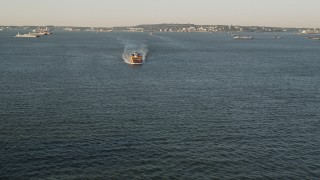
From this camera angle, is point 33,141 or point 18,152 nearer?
point 18,152

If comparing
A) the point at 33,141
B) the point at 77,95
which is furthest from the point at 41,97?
the point at 33,141

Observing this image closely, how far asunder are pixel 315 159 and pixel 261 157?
822 cm

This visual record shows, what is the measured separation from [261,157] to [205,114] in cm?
2532

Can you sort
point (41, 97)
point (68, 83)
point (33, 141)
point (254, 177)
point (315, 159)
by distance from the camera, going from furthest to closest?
point (68, 83), point (41, 97), point (33, 141), point (315, 159), point (254, 177)

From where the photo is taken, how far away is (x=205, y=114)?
88188 mm

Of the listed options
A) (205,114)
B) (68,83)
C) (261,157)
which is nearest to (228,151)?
(261,157)

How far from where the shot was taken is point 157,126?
7881 cm

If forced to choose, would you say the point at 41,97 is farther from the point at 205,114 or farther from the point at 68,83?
the point at 205,114

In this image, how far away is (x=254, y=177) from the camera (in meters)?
56.8

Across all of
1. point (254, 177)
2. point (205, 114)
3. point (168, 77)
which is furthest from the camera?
point (168, 77)

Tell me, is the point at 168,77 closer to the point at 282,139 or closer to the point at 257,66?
the point at 257,66

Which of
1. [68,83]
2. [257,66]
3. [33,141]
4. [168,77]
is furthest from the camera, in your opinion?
[257,66]

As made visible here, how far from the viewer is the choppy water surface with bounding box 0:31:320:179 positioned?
2338 inches

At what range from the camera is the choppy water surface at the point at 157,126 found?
2338 inches
